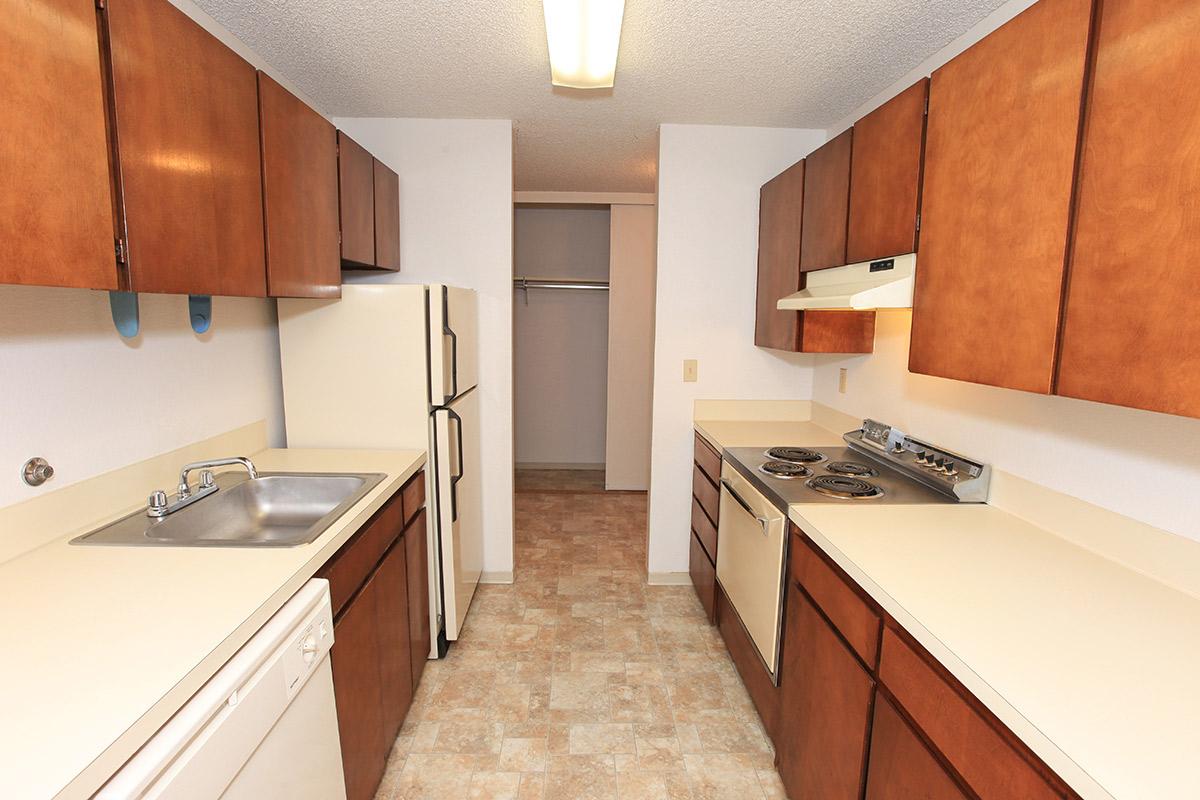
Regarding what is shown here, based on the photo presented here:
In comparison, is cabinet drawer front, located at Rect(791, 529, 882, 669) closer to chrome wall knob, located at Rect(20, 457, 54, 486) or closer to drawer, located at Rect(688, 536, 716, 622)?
drawer, located at Rect(688, 536, 716, 622)

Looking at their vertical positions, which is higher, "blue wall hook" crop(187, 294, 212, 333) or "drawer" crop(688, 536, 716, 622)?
"blue wall hook" crop(187, 294, 212, 333)

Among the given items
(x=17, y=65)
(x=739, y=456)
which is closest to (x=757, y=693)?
(x=739, y=456)

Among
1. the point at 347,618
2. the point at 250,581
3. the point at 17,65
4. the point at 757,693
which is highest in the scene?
the point at 17,65

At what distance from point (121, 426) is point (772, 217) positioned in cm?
263

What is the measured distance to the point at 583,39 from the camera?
72.0 inches

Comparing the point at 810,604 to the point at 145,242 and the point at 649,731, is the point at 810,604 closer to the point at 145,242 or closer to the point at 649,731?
the point at 649,731

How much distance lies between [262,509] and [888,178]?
7.43 feet

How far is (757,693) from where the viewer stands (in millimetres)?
2150

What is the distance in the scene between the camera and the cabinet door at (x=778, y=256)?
254cm

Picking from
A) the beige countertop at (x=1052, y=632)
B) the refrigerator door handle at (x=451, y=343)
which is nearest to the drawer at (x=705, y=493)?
the beige countertop at (x=1052, y=632)

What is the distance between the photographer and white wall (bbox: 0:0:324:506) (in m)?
1.34

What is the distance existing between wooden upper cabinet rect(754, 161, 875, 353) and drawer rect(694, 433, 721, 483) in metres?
0.57

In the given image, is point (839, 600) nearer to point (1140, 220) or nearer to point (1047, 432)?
point (1047, 432)

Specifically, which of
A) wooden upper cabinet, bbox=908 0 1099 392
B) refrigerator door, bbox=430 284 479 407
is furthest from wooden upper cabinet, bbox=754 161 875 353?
refrigerator door, bbox=430 284 479 407
